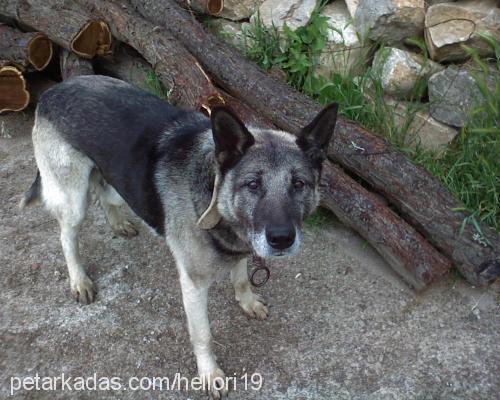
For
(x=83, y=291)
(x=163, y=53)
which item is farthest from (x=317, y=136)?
(x=163, y=53)

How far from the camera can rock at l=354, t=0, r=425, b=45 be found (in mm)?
3957

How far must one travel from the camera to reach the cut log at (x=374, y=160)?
3.22m

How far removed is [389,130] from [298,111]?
74 centimetres

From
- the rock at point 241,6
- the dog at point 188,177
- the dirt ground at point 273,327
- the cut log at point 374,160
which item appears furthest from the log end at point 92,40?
the dirt ground at point 273,327

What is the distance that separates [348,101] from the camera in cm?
407

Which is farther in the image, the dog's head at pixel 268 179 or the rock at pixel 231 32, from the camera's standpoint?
the rock at pixel 231 32

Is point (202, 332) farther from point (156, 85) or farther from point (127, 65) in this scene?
point (127, 65)

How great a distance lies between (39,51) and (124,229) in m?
2.10

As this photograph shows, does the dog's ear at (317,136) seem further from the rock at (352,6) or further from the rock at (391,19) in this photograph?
the rock at (352,6)

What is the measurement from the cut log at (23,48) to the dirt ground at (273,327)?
5.66ft

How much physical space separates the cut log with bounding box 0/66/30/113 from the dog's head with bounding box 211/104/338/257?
3.15 m

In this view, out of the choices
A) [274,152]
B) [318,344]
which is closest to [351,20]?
[274,152]

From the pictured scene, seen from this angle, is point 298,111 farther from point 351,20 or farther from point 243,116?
point 351,20

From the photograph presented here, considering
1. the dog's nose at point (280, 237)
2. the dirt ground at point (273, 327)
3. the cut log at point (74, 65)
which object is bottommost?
the dirt ground at point (273, 327)
